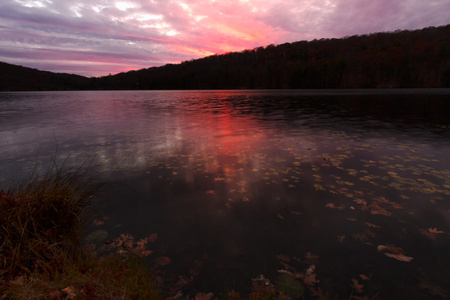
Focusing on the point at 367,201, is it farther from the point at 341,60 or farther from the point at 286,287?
the point at 341,60

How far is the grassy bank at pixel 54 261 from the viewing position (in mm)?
3301

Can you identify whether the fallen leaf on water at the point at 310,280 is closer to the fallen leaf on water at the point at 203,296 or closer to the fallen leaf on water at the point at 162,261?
the fallen leaf on water at the point at 203,296

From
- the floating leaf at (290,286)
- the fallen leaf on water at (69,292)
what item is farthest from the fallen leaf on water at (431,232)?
the fallen leaf on water at (69,292)

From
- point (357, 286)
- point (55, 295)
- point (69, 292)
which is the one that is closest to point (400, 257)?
point (357, 286)

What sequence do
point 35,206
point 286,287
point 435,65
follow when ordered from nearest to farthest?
point 286,287 < point 35,206 < point 435,65

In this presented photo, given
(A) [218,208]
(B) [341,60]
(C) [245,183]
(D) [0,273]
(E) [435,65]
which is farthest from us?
(B) [341,60]

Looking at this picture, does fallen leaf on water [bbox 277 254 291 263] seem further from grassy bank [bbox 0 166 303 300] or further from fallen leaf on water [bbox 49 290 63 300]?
fallen leaf on water [bbox 49 290 63 300]

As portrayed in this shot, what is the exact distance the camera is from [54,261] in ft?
13.4

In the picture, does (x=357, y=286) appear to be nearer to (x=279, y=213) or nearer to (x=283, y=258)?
(x=283, y=258)

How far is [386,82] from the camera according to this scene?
161250 millimetres

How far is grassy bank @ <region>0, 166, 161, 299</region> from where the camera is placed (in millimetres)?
3301

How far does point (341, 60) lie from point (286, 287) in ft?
637

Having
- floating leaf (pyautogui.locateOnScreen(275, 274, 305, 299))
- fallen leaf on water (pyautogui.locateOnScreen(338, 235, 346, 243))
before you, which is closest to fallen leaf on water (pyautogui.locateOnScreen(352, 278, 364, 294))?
floating leaf (pyautogui.locateOnScreen(275, 274, 305, 299))

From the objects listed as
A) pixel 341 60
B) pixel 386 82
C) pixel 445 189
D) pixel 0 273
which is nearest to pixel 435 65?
Answer: pixel 386 82
